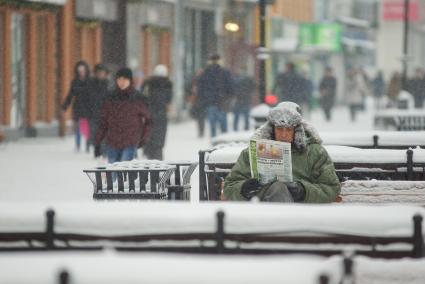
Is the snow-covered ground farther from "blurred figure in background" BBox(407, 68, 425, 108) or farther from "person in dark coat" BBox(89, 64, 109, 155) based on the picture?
"blurred figure in background" BBox(407, 68, 425, 108)

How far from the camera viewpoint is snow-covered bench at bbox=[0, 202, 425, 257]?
6086mm

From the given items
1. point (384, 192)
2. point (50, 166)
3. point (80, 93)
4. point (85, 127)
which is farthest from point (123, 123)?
point (85, 127)

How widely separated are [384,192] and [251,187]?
142cm

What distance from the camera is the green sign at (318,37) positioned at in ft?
207

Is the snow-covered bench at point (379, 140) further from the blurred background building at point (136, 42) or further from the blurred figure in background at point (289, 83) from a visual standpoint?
the blurred figure in background at point (289, 83)

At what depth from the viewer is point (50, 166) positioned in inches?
839

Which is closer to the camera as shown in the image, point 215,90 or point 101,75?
point 101,75

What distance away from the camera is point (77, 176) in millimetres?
19281

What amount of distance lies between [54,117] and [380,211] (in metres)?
24.9

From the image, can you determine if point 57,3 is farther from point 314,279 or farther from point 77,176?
point 314,279

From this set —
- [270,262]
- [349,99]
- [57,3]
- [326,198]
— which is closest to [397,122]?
[57,3]

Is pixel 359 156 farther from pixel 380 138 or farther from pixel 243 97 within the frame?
pixel 243 97

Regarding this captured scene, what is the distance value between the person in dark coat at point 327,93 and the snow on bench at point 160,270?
38390 millimetres

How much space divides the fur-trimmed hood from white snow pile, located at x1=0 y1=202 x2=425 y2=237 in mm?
2268
